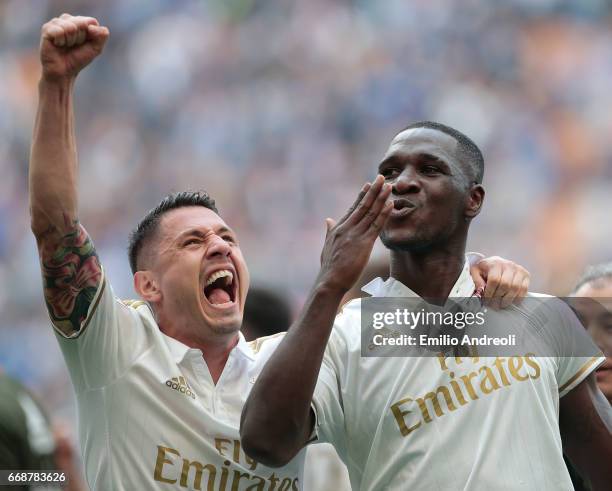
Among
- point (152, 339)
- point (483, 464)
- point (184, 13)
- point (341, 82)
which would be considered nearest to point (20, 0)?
point (184, 13)

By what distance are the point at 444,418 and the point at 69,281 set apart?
47.6 inches

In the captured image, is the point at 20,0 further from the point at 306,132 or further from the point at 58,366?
the point at 58,366

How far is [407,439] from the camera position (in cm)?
336

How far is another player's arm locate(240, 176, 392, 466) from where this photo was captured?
3.18 m

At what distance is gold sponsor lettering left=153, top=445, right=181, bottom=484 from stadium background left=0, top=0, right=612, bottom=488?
7.09 meters

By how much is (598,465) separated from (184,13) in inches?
432

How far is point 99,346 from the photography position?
3.58 metres

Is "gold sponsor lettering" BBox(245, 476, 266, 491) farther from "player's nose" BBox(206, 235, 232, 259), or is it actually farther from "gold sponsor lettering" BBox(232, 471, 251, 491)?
"player's nose" BBox(206, 235, 232, 259)

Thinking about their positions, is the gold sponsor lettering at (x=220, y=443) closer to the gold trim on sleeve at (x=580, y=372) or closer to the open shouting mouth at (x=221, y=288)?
the open shouting mouth at (x=221, y=288)

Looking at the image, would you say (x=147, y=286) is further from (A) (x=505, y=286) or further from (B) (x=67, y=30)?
(A) (x=505, y=286)

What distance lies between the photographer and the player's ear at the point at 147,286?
3.95m

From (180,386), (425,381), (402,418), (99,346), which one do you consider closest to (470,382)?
(425,381)

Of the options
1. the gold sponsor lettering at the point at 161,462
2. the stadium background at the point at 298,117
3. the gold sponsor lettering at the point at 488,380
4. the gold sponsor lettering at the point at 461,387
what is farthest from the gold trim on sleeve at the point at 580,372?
the stadium background at the point at 298,117

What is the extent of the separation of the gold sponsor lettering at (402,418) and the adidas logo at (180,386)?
68 cm
